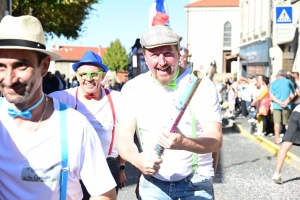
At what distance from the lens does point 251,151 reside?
1101 cm

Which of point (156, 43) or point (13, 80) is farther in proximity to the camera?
point (156, 43)

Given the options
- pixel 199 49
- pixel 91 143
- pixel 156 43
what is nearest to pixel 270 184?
pixel 156 43

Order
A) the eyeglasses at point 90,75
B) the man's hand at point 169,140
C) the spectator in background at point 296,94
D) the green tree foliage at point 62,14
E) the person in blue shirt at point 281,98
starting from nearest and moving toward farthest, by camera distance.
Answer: the man's hand at point 169,140 → the eyeglasses at point 90,75 → the person in blue shirt at point 281,98 → the spectator in background at point 296,94 → the green tree foliage at point 62,14

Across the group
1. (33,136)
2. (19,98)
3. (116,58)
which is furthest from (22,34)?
(116,58)

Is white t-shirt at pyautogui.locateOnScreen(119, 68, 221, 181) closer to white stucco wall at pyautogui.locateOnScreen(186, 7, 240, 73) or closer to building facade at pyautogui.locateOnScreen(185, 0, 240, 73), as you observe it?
building facade at pyautogui.locateOnScreen(185, 0, 240, 73)

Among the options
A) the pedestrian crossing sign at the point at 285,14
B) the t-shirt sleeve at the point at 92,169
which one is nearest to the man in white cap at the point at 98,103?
the t-shirt sleeve at the point at 92,169

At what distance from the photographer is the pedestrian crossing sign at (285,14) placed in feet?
39.0

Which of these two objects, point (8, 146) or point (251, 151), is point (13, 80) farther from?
point (251, 151)

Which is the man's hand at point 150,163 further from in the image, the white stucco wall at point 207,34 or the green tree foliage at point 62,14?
the white stucco wall at point 207,34

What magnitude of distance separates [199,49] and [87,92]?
168 feet

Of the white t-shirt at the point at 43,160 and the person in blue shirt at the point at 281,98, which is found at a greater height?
the white t-shirt at the point at 43,160

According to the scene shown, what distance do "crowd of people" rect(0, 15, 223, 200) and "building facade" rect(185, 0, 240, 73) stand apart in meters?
51.8

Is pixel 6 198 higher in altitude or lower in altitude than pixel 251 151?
higher

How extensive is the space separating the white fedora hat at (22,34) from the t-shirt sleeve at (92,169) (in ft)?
1.40
